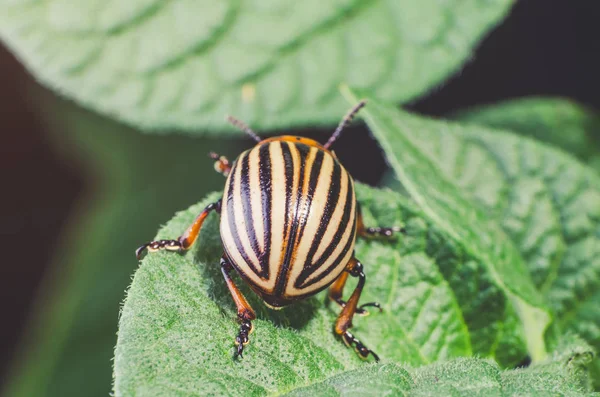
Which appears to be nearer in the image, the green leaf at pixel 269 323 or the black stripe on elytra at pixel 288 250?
the green leaf at pixel 269 323

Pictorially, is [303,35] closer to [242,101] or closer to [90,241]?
[242,101]

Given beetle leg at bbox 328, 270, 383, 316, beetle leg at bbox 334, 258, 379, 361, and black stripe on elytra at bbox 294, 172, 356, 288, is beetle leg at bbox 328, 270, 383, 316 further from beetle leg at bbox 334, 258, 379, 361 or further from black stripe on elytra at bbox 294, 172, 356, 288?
black stripe on elytra at bbox 294, 172, 356, 288

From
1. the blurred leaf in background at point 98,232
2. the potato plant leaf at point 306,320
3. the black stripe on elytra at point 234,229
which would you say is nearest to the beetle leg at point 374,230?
the potato plant leaf at point 306,320

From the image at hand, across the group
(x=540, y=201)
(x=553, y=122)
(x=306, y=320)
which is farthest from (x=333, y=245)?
(x=553, y=122)

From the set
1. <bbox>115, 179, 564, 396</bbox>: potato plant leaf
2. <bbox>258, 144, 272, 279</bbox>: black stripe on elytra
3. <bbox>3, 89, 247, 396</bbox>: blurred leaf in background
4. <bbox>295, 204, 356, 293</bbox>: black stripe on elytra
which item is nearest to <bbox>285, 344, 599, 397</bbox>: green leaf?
<bbox>115, 179, 564, 396</bbox>: potato plant leaf

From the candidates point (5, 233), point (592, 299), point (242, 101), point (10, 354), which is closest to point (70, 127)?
point (5, 233)

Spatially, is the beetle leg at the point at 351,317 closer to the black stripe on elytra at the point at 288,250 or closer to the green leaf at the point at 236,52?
the black stripe on elytra at the point at 288,250
